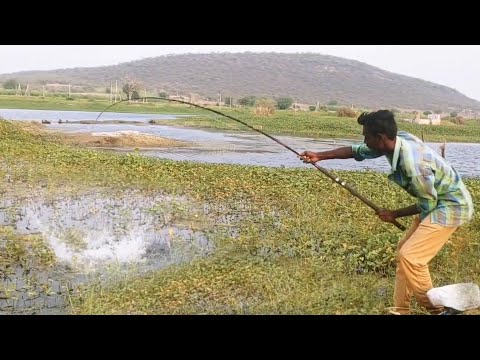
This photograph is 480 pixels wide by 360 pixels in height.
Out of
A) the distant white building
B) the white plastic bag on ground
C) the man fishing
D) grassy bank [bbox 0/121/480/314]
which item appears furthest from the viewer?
the distant white building

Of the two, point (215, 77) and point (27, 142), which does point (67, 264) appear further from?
point (215, 77)

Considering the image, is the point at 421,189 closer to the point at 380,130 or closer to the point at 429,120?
the point at 380,130

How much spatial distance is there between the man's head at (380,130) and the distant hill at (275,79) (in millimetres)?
1424

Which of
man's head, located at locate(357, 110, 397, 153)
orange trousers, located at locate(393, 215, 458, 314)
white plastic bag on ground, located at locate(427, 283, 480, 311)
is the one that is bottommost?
white plastic bag on ground, located at locate(427, 283, 480, 311)

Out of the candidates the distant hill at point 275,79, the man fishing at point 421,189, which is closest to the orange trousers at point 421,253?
the man fishing at point 421,189

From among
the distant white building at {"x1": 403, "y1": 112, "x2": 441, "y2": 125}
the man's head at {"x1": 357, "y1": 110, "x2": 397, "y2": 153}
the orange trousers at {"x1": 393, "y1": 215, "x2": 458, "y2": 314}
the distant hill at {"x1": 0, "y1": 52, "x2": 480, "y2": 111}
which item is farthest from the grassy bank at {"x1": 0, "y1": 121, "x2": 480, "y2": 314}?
the man's head at {"x1": 357, "y1": 110, "x2": 397, "y2": 153}

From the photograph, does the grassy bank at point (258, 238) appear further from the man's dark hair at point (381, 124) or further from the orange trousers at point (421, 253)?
the man's dark hair at point (381, 124)

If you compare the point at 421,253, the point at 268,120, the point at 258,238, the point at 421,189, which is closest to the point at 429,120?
the point at 268,120

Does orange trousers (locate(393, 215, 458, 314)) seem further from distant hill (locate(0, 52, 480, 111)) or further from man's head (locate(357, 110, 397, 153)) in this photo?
distant hill (locate(0, 52, 480, 111))

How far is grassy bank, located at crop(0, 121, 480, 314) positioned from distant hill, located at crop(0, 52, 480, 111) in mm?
775

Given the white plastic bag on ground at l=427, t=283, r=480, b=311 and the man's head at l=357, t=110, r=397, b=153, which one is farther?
the white plastic bag on ground at l=427, t=283, r=480, b=311

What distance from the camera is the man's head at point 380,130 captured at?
3.98m

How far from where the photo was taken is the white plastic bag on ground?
412 centimetres
